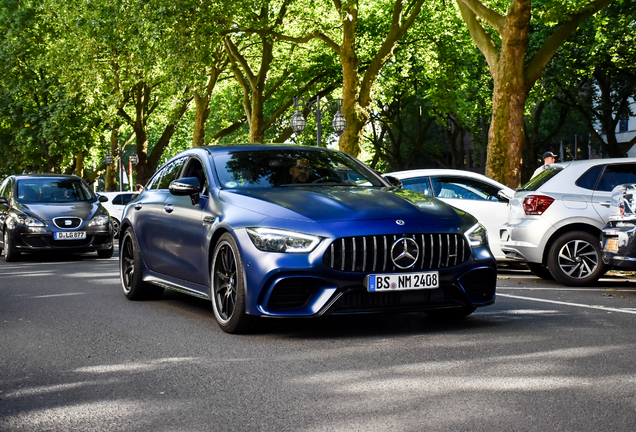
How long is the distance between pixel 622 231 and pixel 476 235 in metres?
3.26

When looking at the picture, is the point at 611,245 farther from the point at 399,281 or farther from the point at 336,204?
the point at 336,204

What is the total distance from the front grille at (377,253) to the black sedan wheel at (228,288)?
76 cm

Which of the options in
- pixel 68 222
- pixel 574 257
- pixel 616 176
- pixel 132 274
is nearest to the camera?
pixel 132 274

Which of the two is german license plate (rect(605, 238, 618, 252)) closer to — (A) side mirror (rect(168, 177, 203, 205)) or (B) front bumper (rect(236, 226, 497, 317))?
(B) front bumper (rect(236, 226, 497, 317))

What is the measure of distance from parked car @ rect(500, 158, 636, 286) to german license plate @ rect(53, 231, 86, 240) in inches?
337

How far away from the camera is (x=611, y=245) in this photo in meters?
10.1

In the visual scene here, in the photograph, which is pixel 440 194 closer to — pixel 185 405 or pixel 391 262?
pixel 391 262

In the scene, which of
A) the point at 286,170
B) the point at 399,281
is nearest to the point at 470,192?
the point at 286,170

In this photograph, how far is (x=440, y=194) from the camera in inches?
540

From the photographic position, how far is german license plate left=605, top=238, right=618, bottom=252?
9984 mm

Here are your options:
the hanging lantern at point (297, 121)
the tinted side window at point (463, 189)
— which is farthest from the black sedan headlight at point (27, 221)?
the hanging lantern at point (297, 121)

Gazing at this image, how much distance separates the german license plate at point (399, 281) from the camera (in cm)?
674

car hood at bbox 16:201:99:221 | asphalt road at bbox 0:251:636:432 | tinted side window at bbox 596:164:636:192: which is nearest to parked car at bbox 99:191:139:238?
car hood at bbox 16:201:99:221

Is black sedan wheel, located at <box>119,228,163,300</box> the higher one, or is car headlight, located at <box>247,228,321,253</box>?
car headlight, located at <box>247,228,321,253</box>
